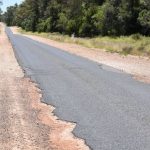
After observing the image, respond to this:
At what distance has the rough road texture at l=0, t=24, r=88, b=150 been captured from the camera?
755 cm

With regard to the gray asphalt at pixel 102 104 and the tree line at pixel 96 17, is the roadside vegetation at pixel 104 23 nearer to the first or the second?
the tree line at pixel 96 17

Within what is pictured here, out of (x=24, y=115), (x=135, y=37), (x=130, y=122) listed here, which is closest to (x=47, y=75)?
(x=24, y=115)

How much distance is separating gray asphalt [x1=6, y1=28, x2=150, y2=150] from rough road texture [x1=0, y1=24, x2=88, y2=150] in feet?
0.87

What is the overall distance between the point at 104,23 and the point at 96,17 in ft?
18.1

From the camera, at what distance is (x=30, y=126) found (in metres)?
8.86

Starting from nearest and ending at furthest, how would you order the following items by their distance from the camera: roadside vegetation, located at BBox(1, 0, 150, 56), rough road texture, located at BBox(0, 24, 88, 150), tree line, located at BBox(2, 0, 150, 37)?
rough road texture, located at BBox(0, 24, 88, 150), roadside vegetation, located at BBox(1, 0, 150, 56), tree line, located at BBox(2, 0, 150, 37)

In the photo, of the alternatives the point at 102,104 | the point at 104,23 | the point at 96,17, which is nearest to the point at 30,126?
the point at 102,104

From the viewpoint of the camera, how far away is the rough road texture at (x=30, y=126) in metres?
7.55

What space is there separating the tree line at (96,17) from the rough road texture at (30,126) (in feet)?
107

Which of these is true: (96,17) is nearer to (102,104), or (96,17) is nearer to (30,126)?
(102,104)

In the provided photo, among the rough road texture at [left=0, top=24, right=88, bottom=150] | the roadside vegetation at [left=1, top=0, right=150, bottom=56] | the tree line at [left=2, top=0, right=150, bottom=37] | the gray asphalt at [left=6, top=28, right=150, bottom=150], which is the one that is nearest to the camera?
the rough road texture at [left=0, top=24, right=88, bottom=150]

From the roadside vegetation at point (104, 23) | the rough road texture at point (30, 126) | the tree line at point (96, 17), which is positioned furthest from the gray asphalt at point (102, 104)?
the tree line at point (96, 17)

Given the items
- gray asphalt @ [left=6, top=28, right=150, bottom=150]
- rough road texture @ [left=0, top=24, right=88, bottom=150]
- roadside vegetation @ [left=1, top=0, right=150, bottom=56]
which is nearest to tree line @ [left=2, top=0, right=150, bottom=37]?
roadside vegetation @ [left=1, top=0, right=150, bottom=56]

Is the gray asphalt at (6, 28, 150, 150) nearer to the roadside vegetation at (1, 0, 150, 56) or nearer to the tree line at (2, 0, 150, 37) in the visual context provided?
the roadside vegetation at (1, 0, 150, 56)
